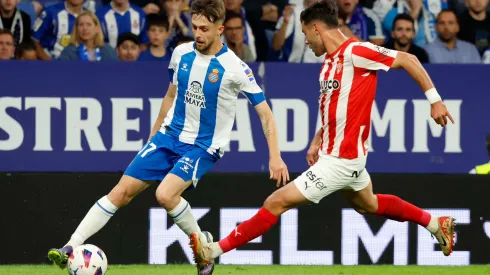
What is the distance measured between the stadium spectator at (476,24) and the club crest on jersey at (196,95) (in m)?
5.12

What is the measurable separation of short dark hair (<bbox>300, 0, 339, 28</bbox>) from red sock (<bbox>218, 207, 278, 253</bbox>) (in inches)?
51.6

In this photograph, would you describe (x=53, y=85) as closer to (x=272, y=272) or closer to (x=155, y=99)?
(x=155, y=99)

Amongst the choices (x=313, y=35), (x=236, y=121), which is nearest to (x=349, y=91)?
(x=313, y=35)

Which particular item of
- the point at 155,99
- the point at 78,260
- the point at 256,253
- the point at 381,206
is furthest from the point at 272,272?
the point at 155,99

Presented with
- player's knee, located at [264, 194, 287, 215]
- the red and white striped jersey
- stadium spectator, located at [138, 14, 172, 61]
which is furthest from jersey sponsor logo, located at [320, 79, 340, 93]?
stadium spectator, located at [138, 14, 172, 61]

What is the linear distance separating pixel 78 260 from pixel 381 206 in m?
2.14

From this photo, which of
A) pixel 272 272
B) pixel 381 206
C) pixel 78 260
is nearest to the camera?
pixel 78 260

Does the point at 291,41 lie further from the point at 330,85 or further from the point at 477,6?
the point at 330,85

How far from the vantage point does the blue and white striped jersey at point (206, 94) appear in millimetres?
7898

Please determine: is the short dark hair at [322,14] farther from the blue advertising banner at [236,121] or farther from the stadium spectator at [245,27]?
the stadium spectator at [245,27]

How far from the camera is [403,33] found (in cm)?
1191

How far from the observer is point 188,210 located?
803 centimetres

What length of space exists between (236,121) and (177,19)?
1.36 m

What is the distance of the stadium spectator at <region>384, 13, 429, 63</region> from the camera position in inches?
469
